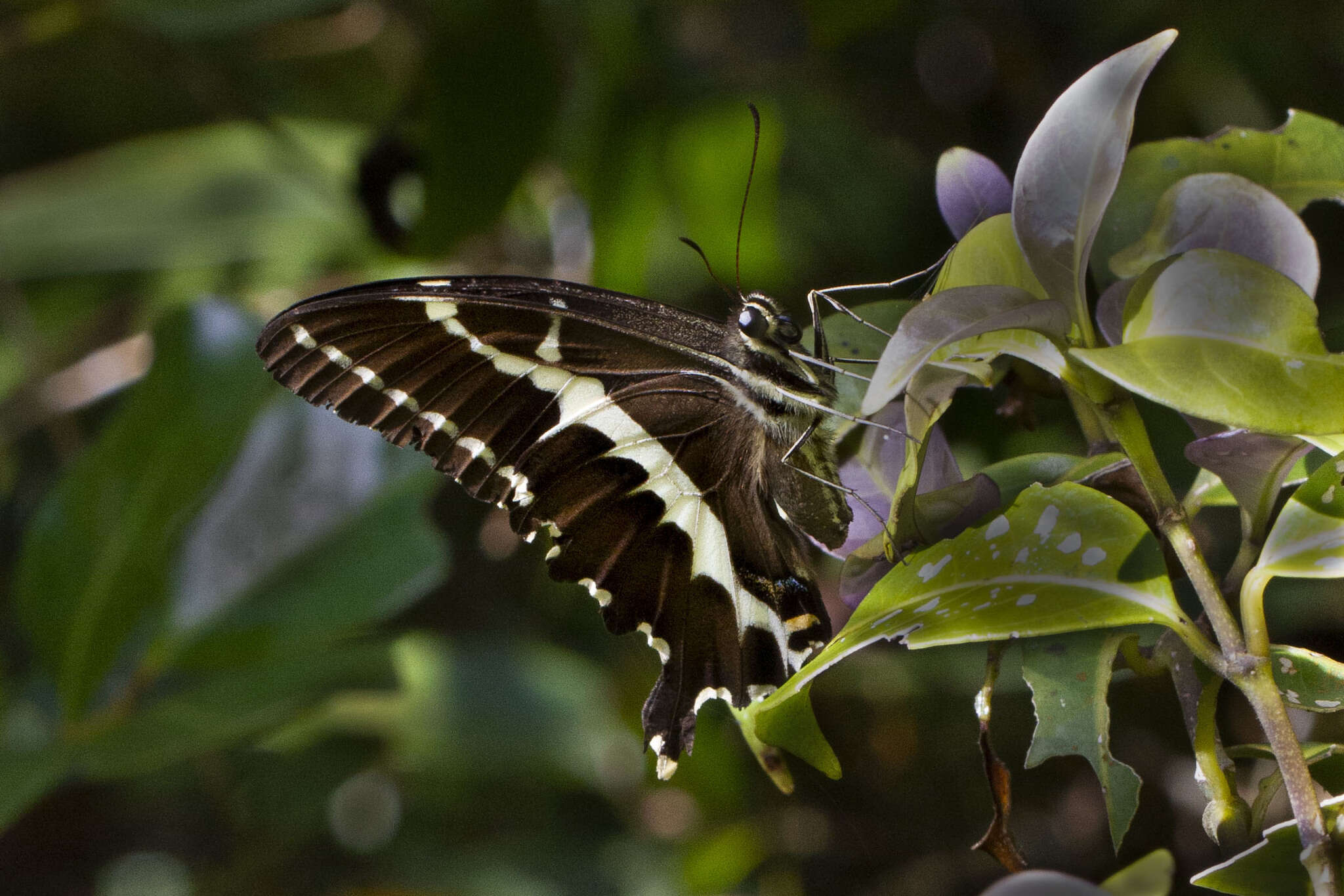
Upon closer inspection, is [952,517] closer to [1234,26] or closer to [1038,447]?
[1038,447]

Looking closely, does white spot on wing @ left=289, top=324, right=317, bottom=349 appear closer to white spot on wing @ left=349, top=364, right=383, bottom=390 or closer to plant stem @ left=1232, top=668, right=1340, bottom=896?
white spot on wing @ left=349, top=364, right=383, bottom=390

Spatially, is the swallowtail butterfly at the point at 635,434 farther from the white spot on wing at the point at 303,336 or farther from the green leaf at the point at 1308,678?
the green leaf at the point at 1308,678

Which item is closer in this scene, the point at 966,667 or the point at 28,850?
the point at 966,667

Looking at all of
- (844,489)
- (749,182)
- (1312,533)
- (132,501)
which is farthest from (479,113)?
(1312,533)

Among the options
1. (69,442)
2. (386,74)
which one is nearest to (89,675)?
(69,442)

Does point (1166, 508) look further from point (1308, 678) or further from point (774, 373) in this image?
point (774, 373)

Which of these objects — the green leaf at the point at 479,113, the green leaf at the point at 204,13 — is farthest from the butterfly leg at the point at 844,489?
the green leaf at the point at 204,13

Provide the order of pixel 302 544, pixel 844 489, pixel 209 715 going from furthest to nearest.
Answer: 1. pixel 302 544
2. pixel 209 715
3. pixel 844 489
